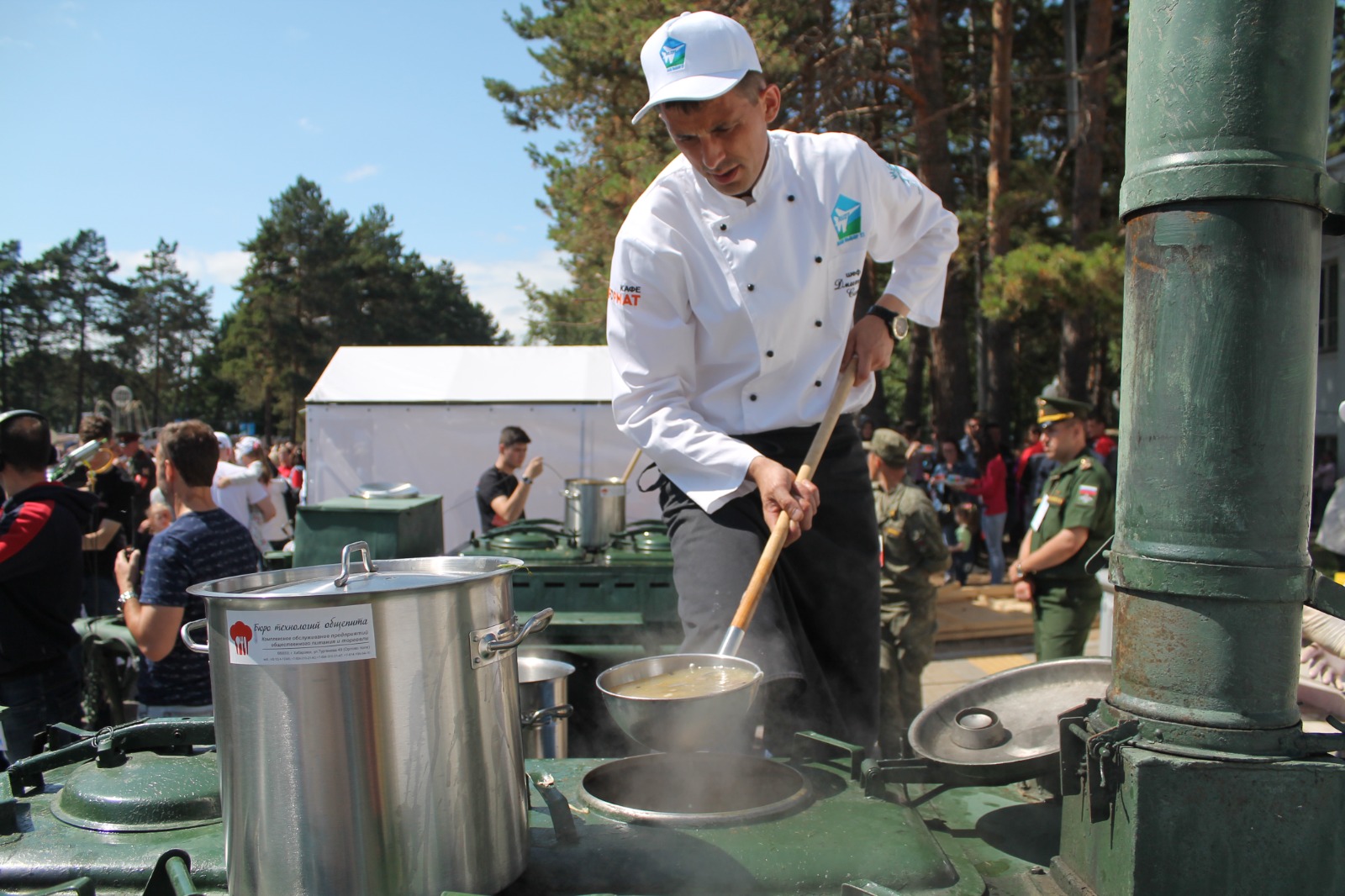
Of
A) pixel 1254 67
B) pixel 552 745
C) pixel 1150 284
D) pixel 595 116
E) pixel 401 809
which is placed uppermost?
pixel 595 116

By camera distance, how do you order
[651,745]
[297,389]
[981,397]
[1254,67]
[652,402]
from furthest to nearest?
[297,389]
[981,397]
[652,402]
[651,745]
[1254,67]

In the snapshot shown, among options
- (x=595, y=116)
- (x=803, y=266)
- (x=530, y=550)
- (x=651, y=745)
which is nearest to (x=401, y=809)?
(x=651, y=745)

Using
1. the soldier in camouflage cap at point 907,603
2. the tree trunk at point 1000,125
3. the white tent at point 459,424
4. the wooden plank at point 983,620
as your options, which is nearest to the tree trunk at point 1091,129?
the tree trunk at point 1000,125

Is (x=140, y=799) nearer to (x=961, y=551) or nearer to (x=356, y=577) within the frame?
(x=356, y=577)

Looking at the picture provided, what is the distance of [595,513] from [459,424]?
4992 mm

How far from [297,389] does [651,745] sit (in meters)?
52.5

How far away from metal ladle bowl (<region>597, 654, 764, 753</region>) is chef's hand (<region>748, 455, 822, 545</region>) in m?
0.32

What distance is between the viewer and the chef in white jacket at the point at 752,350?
2.09 meters

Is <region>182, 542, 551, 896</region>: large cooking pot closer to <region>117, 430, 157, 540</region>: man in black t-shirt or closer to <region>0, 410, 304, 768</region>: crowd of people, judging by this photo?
<region>0, 410, 304, 768</region>: crowd of people

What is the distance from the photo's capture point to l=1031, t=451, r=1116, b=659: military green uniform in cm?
490

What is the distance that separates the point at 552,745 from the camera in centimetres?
264

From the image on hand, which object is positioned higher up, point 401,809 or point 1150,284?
point 1150,284

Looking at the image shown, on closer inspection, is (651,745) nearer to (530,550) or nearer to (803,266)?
(803,266)

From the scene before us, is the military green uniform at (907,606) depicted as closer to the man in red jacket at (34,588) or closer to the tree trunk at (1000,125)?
the man in red jacket at (34,588)
